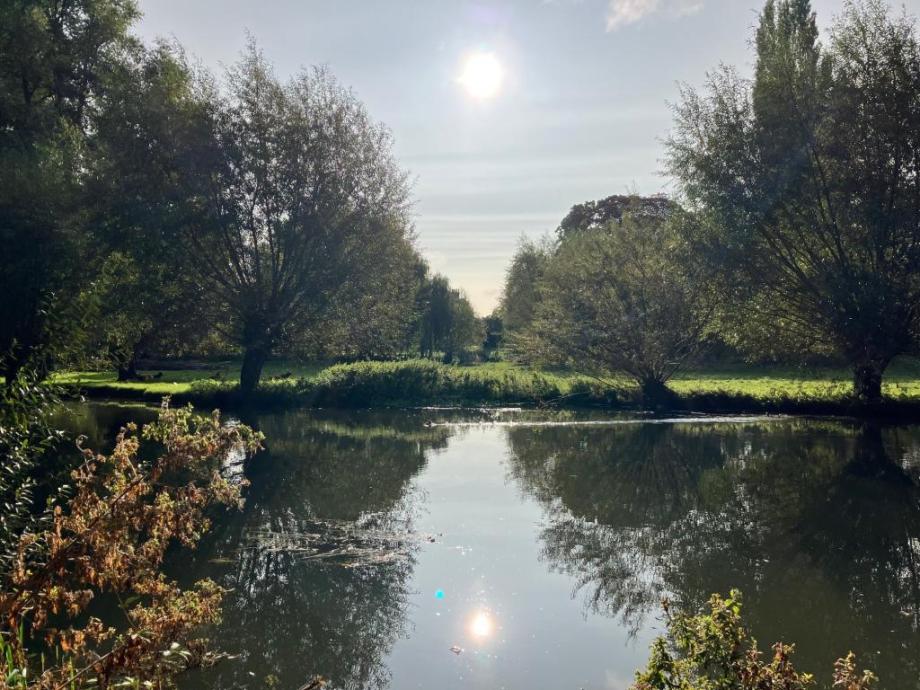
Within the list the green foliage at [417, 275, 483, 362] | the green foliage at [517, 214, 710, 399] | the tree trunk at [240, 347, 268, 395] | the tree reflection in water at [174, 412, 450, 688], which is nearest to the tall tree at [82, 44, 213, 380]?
the tree trunk at [240, 347, 268, 395]

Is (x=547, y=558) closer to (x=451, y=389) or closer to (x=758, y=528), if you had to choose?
(x=758, y=528)

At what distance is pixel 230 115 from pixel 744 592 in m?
24.3

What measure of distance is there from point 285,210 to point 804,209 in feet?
60.3

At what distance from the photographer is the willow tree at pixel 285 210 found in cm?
2659

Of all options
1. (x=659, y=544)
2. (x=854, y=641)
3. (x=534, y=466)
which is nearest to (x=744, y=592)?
(x=854, y=641)

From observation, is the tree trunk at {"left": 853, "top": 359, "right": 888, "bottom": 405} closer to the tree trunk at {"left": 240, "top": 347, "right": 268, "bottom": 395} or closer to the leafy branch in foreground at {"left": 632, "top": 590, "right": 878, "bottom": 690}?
the tree trunk at {"left": 240, "top": 347, "right": 268, "bottom": 395}

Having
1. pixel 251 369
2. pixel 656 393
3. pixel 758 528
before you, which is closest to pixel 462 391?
pixel 656 393

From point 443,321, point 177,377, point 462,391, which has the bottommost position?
point 462,391

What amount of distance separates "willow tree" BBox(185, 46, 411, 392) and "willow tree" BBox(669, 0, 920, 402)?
1171 centimetres

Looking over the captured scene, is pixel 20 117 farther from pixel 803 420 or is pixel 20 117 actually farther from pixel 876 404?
pixel 876 404

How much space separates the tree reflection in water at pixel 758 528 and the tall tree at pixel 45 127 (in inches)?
380

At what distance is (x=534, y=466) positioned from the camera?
56.5 ft

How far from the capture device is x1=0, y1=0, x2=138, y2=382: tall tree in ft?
54.5

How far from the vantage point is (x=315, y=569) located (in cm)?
978
